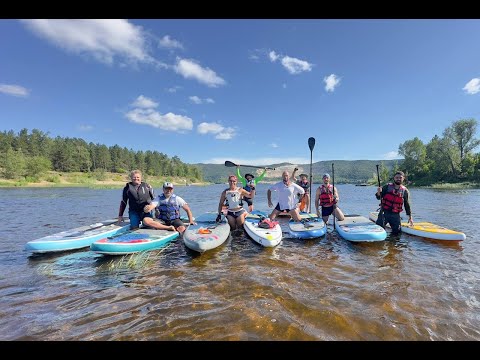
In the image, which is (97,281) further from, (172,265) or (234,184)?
(234,184)

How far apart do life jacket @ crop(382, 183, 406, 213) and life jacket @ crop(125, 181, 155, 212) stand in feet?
28.2

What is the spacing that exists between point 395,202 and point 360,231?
6.47 feet

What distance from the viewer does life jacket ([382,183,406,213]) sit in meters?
9.02

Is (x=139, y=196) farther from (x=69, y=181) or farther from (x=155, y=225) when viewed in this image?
(x=69, y=181)

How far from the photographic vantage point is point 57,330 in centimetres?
396

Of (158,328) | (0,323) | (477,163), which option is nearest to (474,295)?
(158,328)

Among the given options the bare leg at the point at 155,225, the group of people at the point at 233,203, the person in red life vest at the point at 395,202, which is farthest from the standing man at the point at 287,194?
the bare leg at the point at 155,225

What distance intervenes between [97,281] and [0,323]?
1741 millimetres

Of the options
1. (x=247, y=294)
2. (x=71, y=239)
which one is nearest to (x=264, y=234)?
(x=247, y=294)

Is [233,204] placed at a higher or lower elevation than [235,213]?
higher

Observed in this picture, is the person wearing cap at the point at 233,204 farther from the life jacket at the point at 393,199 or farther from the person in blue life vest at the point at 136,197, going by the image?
the life jacket at the point at 393,199

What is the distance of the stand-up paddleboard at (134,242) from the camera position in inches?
262

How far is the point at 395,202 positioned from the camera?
915 centimetres

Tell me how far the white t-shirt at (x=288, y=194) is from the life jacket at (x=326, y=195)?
1.48 meters
